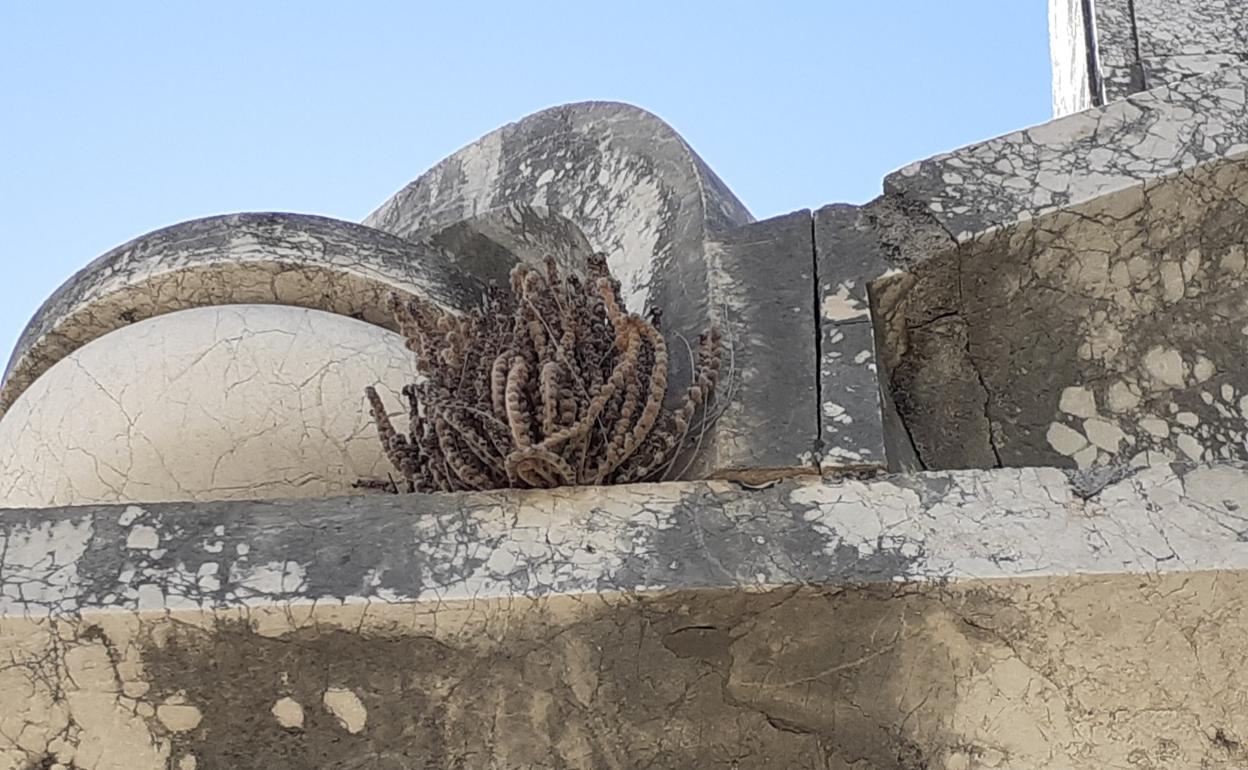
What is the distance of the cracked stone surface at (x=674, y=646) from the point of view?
227cm

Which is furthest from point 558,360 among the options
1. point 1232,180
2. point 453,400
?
point 1232,180

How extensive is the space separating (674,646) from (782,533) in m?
0.21

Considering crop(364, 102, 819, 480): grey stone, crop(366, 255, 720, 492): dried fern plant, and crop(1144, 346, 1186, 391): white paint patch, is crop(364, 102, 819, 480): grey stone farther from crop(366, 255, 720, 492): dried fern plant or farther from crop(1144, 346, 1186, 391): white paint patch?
crop(1144, 346, 1186, 391): white paint patch

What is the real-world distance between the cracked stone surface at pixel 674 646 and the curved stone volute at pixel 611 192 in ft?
2.03

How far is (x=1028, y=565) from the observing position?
2.27m

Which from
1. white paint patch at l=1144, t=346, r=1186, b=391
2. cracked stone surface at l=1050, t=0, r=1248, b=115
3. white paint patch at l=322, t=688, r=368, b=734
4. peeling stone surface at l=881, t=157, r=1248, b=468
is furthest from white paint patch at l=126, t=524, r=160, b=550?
cracked stone surface at l=1050, t=0, r=1248, b=115

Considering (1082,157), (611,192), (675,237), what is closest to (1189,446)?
(1082,157)

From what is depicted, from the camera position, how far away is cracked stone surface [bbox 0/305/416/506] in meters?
2.79

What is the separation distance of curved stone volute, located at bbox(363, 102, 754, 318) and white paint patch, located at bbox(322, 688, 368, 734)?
82 centimetres

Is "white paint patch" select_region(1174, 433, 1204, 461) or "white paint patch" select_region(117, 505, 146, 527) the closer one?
"white paint patch" select_region(117, 505, 146, 527)

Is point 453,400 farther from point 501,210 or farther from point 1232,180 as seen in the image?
point 1232,180

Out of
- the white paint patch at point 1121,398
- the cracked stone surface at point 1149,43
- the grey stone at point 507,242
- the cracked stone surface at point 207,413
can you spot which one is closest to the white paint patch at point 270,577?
the cracked stone surface at point 207,413

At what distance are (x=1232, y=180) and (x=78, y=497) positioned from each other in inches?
75.7

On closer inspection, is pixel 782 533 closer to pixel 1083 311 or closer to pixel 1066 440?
pixel 1066 440
